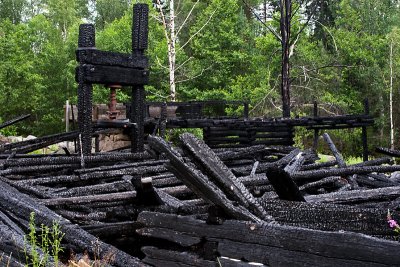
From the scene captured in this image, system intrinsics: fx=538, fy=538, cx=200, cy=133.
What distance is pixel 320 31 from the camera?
3897 cm

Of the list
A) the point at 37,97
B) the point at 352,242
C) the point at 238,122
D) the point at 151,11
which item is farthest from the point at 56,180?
the point at 37,97

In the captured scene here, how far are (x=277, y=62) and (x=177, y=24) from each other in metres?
9.10

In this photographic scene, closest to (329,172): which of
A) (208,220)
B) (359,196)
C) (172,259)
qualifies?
(359,196)

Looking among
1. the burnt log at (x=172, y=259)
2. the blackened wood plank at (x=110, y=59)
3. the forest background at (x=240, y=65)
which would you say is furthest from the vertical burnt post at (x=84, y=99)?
the forest background at (x=240, y=65)

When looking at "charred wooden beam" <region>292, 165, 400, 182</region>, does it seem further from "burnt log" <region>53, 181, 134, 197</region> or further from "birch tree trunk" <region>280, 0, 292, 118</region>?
"birch tree trunk" <region>280, 0, 292, 118</region>

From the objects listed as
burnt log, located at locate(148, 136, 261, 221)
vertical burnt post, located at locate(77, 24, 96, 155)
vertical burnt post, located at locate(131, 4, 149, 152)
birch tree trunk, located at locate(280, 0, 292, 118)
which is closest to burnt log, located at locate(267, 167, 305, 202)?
burnt log, located at locate(148, 136, 261, 221)

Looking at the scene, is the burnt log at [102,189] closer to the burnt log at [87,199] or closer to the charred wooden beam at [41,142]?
the burnt log at [87,199]

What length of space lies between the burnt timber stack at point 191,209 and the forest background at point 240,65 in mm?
21899

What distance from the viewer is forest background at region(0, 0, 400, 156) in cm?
3195

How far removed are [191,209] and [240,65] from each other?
104 feet

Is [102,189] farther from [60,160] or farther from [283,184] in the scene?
[283,184]

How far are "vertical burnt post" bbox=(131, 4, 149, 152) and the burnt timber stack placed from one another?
1.76ft

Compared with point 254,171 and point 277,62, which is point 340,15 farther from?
point 254,171

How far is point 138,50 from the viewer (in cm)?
877
